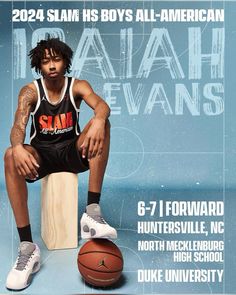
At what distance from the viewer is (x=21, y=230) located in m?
4.47

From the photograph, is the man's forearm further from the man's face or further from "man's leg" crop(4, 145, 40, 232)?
"man's leg" crop(4, 145, 40, 232)

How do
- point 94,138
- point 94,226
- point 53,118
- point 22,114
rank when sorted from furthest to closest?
point 53,118 < point 22,114 < point 94,226 < point 94,138

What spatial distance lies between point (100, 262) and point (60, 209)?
1.60 feet

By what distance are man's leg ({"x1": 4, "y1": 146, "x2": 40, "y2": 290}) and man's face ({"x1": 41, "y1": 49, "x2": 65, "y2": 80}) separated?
1.41 feet

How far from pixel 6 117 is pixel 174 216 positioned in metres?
1.15

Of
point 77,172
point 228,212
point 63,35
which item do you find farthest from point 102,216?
point 63,35

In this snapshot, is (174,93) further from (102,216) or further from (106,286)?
(106,286)

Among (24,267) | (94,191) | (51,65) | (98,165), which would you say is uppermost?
(51,65)

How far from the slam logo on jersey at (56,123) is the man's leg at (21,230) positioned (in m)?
0.15

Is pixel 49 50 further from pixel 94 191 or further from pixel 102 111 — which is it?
pixel 94 191

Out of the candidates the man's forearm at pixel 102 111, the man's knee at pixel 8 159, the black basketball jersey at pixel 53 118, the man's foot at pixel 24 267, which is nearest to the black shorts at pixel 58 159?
the black basketball jersey at pixel 53 118

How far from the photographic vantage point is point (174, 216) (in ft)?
15.1

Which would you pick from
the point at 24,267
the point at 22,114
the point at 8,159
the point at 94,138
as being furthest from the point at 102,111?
the point at 24,267

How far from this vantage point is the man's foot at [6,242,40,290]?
14.2 feet
